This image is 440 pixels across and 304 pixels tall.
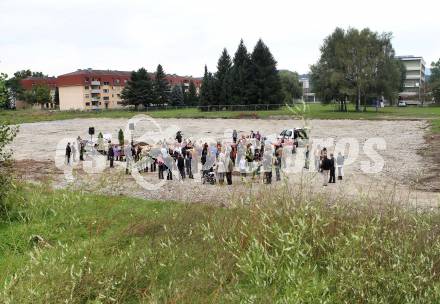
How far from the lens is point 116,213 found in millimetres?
11234

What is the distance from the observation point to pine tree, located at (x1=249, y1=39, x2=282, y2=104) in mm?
74188

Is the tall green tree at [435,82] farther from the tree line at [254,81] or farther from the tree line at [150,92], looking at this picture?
the tree line at [150,92]

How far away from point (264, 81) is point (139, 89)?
2902 centimetres

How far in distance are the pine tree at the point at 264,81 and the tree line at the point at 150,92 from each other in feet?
84.5

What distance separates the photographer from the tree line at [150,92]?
9056 cm

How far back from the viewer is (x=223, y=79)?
8169 centimetres

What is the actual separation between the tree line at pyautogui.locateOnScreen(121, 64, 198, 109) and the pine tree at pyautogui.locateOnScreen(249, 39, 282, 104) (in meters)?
25.8

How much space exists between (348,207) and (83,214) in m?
6.75

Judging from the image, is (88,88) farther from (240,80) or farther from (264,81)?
(264,81)

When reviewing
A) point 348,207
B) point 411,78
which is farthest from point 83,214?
point 411,78

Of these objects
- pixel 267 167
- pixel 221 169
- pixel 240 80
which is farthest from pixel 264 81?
pixel 267 167

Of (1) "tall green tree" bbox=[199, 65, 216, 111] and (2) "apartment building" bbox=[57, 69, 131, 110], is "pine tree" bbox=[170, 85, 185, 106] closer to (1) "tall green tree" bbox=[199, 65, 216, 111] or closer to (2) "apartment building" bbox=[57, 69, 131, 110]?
(1) "tall green tree" bbox=[199, 65, 216, 111]

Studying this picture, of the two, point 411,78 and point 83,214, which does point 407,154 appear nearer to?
point 83,214

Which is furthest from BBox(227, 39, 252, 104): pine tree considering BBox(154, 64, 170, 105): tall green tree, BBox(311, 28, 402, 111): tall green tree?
BBox(154, 64, 170, 105): tall green tree
